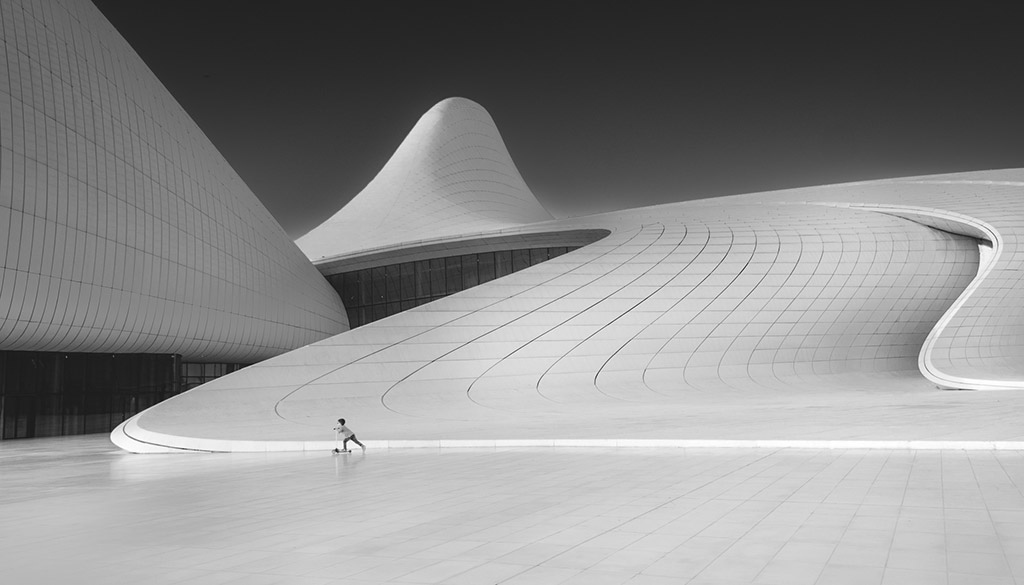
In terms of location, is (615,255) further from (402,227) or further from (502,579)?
(502,579)

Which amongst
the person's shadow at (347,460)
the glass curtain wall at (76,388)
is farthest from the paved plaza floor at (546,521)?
the glass curtain wall at (76,388)

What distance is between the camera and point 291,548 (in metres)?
6.11

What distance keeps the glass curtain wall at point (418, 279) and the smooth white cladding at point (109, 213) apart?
23.5 ft

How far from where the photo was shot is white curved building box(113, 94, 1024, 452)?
1705 centimetres

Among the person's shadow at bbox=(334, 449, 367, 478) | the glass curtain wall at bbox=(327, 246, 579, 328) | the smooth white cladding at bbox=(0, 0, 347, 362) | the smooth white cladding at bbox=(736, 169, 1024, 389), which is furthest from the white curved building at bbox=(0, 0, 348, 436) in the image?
the smooth white cladding at bbox=(736, 169, 1024, 389)

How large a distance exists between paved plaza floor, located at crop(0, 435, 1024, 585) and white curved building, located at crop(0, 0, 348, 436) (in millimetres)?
8180

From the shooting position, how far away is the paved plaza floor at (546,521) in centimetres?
524

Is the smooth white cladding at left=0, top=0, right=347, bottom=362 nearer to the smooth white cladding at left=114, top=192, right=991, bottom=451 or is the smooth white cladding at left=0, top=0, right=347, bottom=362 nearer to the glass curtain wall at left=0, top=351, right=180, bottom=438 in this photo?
the glass curtain wall at left=0, top=351, right=180, bottom=438

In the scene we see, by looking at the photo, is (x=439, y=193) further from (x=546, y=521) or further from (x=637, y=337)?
(x=546, y=521)

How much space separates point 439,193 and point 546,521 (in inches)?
1398

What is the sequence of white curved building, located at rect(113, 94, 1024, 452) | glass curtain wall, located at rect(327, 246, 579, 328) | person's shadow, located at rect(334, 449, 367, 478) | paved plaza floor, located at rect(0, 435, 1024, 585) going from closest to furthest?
paved plaza floor, located at rect(0, 435, 1024, 585) → person's shadow, located at rect(334, 449, 367, 478) → white curved building, located at rect(113, 94, 1024, 452) → glass curtain wall, located at rect(327, 246, 579, 328)

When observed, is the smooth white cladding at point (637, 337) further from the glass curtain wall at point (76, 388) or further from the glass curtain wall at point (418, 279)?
the glass curtain wall at point (76, 388)

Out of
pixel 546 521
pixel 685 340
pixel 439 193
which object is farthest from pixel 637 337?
pixel 439 193

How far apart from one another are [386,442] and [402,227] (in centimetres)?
2559
